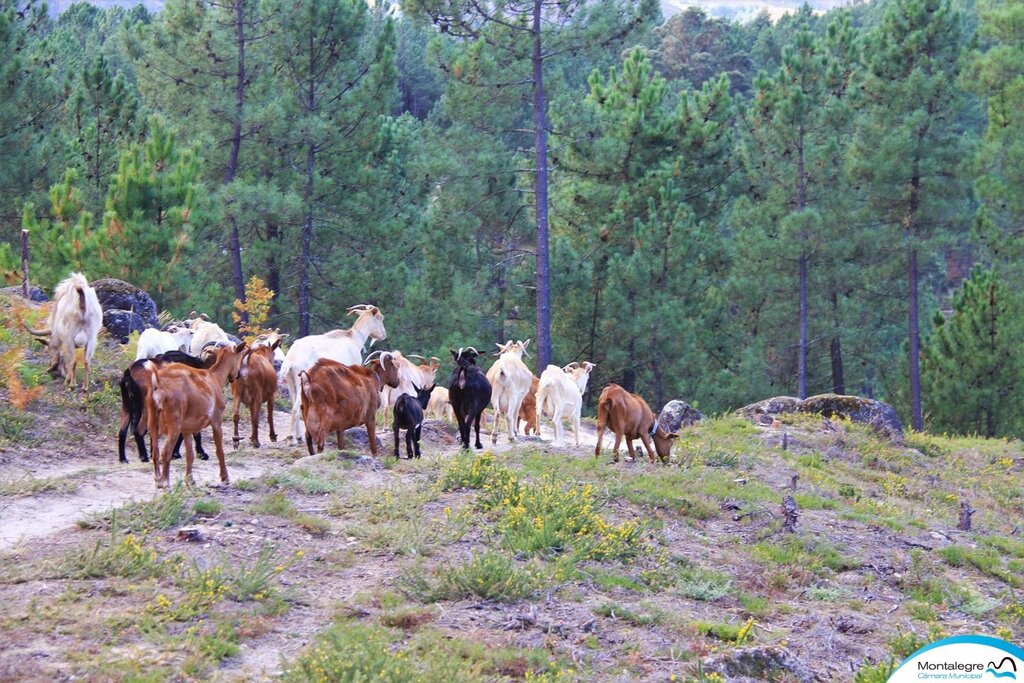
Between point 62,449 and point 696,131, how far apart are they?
23648 millimetres

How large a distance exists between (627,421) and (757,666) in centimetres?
658

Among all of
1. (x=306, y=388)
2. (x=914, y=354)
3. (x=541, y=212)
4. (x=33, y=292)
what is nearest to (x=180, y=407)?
(x=306, y=388)

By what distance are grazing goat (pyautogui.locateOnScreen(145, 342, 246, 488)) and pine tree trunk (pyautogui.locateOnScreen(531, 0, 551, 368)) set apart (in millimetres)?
17003

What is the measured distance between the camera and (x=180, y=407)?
36.7ft

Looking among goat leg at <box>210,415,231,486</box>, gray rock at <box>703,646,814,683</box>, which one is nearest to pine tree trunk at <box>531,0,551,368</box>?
goat leg at <box>210,415,231,486</box>

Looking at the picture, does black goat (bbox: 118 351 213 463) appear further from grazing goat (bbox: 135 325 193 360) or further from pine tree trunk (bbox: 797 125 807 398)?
pine tree trunk (bbox: 797 125 807 398)

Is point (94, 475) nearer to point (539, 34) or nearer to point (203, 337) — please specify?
point (203, 337)

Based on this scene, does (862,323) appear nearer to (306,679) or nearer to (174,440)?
(174,440)

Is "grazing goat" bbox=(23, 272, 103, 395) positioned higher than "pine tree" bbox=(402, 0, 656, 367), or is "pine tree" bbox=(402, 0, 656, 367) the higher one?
"pine tree" bbox=(402, 0, 656, 367)

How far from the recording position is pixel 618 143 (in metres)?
32.6

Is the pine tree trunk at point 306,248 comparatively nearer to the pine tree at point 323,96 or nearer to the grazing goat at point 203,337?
the pine tree at point 323,96

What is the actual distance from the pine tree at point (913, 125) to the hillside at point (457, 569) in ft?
69.2

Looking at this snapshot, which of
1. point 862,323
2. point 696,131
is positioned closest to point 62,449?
point 696,131

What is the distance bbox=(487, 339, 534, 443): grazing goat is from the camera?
1702cm
